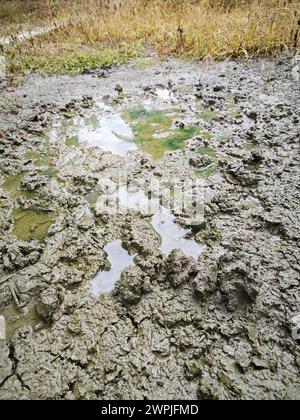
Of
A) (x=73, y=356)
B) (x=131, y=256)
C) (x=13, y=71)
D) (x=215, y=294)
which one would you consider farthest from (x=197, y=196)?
(x=13, y=71)

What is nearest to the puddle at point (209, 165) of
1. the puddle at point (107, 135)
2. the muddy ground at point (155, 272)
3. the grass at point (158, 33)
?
the muddy ground at point (155, 272)

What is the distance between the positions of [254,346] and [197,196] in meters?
1.35

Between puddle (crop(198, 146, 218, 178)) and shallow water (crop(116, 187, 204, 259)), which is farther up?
puddle (crop(198, 146, 218, 178))

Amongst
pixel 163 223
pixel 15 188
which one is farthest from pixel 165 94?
pixel 163 223

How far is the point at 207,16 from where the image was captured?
7332 mm

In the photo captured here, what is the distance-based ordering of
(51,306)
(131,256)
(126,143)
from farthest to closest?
1. (126,143)
2. (131,256)
3. (51,306)

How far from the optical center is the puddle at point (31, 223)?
7.72 feet

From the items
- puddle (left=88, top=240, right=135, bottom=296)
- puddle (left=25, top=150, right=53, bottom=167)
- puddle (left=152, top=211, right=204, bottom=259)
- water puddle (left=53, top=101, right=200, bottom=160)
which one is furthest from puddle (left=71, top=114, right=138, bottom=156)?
puddle (left=88, top=240, right=135, bottom=296)

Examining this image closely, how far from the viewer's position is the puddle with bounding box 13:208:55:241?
92.7 inches

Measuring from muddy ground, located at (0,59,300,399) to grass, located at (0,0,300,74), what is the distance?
3.32 m

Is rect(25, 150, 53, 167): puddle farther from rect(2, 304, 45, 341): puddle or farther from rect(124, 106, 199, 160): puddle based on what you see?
rect(2, 304, 45, 341): puddle

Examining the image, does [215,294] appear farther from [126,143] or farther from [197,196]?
[126,143]

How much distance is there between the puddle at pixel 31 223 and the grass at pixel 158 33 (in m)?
4.76

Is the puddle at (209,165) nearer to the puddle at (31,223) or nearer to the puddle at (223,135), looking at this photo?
the puddle at (223,135)
